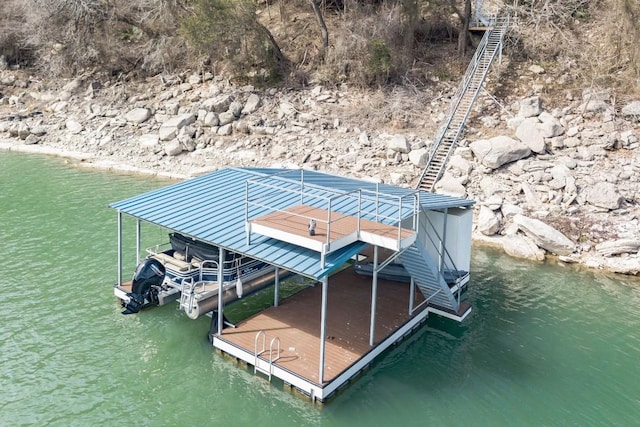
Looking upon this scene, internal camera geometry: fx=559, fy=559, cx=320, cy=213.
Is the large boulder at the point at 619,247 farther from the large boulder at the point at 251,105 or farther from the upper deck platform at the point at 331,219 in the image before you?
the large boulder at the point at 251,105

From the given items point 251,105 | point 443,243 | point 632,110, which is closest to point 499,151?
point 632,110

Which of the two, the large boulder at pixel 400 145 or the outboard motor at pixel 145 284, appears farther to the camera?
the large boulder at pixel 400 145

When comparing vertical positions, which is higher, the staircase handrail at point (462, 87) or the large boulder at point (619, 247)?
the staircase handrail at point (462, 87)

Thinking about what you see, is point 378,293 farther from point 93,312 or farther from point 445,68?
point 445,68

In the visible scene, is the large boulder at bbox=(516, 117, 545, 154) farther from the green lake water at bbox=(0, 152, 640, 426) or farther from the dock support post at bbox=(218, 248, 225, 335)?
the dock support post at bbox=(218, 248, 225, 335)

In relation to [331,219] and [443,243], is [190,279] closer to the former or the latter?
[331,219]

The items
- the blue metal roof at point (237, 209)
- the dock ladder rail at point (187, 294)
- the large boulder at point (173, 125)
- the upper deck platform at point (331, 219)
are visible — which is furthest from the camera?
the large boulder at point (173, 125)

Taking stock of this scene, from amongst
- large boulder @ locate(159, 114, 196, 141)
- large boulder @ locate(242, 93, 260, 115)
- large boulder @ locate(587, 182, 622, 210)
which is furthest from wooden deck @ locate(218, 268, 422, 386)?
large boulder @ locate(159, 114, 196, 141)

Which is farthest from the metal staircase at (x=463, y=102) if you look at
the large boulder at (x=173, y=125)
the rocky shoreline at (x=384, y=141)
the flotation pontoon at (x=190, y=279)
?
the large boulder at (x=173, y=125)
